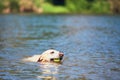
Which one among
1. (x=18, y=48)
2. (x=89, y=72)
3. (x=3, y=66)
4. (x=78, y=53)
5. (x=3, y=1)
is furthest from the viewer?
(x=3, y=1)

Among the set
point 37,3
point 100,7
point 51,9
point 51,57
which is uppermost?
point 51,57

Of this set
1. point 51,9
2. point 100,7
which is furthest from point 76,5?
Answer: point 51,9

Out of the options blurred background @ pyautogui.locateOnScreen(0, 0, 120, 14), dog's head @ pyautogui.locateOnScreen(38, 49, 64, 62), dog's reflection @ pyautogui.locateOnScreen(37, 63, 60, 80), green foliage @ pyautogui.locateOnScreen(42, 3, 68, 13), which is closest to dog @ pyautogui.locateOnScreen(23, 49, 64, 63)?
dog's head @ pyautogui.locateOnScreen(38, 49, 64, 62)

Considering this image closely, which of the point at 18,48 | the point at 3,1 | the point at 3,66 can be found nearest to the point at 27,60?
the point at 3,66

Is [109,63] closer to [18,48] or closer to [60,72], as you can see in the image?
[60,72]

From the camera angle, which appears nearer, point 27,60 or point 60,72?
point 60,72

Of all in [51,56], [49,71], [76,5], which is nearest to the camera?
[49,71]

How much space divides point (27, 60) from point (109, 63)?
18.6 feet

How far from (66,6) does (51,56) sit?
307 ft

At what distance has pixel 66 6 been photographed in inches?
4820

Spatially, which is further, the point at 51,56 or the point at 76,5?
the point at 76,5

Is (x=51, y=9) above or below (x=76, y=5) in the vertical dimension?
below

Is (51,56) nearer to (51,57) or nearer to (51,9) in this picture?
(51,57)

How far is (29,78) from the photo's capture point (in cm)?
2388
